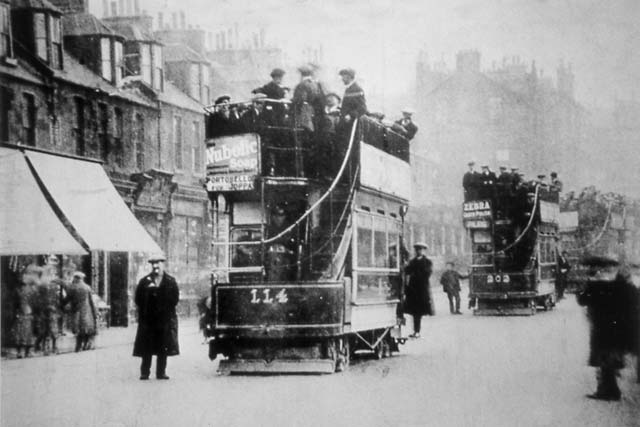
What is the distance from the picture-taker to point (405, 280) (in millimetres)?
12344

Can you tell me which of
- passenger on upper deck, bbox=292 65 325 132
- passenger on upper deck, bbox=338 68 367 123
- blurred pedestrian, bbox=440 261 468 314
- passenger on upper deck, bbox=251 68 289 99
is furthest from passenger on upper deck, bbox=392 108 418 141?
blurred pedestrian, bbox=440 261 468 314

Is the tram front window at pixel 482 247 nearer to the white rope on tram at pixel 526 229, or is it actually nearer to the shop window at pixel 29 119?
the white rope on tram at pixel 526 229

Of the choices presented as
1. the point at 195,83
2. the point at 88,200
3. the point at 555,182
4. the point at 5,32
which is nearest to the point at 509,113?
the point at 555,182

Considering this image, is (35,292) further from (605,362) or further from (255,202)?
(605,362)

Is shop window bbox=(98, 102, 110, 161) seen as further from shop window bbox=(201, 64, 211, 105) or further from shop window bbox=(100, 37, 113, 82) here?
shop window bbox=(201, 64, 211, 105)

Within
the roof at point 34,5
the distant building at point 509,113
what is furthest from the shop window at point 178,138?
the distant building at point 509,113

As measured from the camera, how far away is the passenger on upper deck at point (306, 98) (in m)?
9.92

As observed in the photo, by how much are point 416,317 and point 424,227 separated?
1.11 metres

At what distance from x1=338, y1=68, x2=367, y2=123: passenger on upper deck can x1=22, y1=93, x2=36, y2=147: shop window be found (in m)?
2.71

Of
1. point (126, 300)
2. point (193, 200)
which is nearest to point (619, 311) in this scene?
point (193, 200)

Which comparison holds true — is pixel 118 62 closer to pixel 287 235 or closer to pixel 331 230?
pixel 287 235

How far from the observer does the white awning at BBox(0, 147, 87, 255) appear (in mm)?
9383

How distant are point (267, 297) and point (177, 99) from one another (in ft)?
7.04

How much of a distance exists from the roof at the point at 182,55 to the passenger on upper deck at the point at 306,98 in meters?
0.89
